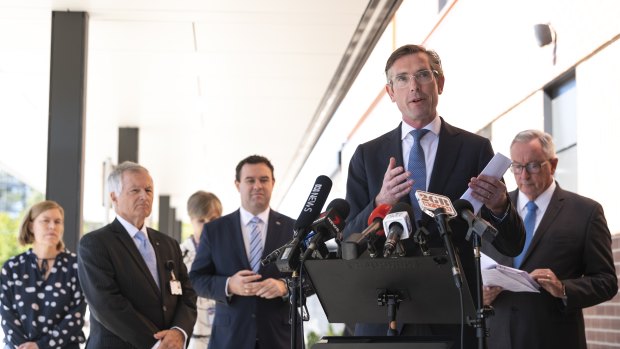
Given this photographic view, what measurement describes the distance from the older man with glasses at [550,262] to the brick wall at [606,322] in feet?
2.01

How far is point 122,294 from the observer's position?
14.2 ft

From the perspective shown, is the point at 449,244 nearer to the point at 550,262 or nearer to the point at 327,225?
the point at 327,225

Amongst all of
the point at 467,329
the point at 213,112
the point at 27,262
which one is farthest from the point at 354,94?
the point at 467,329

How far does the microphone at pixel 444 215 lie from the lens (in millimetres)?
2180

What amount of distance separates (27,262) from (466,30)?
3568 millimetres

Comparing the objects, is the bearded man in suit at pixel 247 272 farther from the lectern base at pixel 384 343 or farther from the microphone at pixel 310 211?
the lectern base at pixel 384 343

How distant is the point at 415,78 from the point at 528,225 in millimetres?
1248

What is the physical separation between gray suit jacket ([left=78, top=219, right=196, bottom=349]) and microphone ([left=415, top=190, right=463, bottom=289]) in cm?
231

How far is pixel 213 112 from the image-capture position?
11047mm

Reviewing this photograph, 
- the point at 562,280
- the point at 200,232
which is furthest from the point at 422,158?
the point at 200,232

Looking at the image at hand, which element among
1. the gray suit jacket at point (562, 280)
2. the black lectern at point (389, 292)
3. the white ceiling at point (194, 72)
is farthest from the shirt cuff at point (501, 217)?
the white ceiling at point (194, 72)

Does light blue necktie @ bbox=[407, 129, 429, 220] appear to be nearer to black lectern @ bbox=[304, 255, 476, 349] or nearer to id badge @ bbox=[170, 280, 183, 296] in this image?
black lectern @ bbox=[304, 255, 476, 349]

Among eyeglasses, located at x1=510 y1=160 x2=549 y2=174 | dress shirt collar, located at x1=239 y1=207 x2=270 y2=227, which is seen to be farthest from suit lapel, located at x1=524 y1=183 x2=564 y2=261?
dress shirt collar, located at x1=239 y1=207 x2=270 y2=227

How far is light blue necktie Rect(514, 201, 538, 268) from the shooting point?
3832 mm
